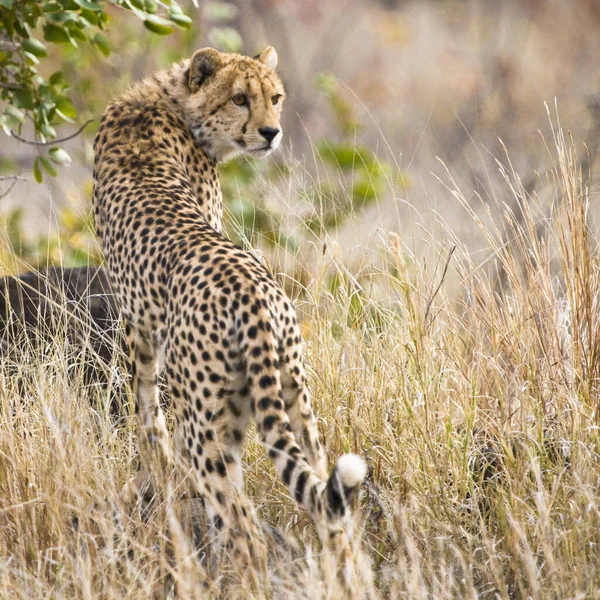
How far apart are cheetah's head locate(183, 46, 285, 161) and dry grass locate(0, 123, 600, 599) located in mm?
506

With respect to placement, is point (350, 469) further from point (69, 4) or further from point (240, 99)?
point (69, 4)

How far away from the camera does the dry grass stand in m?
2.32

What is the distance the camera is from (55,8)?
314 centimetres

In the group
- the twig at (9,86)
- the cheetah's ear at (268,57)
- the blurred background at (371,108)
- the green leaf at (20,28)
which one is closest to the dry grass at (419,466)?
the blurred background at (371,108)

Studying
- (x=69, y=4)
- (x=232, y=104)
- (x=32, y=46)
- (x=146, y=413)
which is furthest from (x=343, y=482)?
(x=32, y=46)

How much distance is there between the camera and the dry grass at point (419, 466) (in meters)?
2.32

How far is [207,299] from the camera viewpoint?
227 cm

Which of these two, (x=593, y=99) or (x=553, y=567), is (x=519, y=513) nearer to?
(x=553, y=567)

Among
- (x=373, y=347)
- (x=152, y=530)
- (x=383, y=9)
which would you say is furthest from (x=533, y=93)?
(x=152, y=530)

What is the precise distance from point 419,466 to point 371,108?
29.8 ft

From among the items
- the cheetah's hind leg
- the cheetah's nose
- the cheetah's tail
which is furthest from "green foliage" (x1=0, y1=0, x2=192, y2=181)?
the cheetah's tail

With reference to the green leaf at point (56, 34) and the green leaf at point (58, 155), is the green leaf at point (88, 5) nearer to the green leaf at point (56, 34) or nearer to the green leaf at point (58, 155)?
the green leaf at point (56, 34)

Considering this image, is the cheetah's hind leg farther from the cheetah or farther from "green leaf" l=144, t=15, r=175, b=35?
"green leaf" l=144, t=15, r=175, b=35

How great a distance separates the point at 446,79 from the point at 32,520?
959 cm
